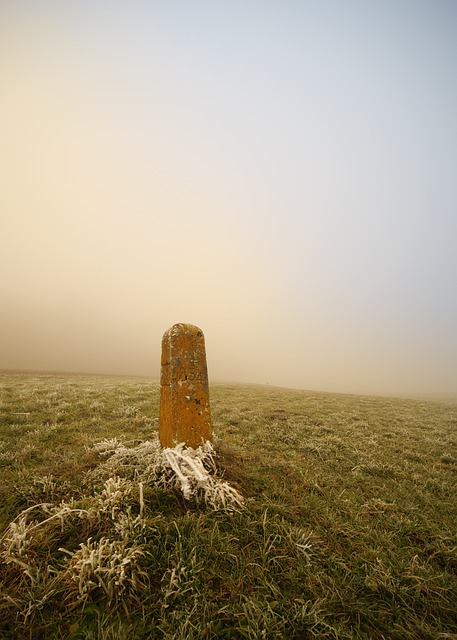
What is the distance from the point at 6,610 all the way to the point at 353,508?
5.07m

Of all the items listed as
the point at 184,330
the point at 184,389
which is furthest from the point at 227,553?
the point at 184,330

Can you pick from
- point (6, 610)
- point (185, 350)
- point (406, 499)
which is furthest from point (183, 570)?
point (406, 499)

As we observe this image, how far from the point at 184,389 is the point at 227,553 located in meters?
2.65

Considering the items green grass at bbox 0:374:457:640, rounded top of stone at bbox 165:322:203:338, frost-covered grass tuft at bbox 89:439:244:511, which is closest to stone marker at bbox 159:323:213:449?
rounded top of stone at bbox 165:322:203:338

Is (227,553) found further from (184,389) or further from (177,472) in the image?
(184,389)

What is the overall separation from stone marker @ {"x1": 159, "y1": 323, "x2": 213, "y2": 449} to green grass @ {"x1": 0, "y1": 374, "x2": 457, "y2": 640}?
0.72 m

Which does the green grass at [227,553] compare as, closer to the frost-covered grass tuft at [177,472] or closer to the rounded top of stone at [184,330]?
the frost-covered grass tuft at [177,472]

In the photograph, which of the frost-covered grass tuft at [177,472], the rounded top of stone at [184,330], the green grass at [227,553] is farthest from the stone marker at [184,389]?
the green grass at [227,553]

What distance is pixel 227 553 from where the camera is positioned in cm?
330

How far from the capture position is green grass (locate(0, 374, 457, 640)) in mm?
2598

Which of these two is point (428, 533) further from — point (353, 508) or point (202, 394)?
point (202, 394)

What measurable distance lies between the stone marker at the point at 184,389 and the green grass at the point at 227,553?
0.72 meters

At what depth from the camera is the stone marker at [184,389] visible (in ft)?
16.8

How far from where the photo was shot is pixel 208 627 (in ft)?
8.15
